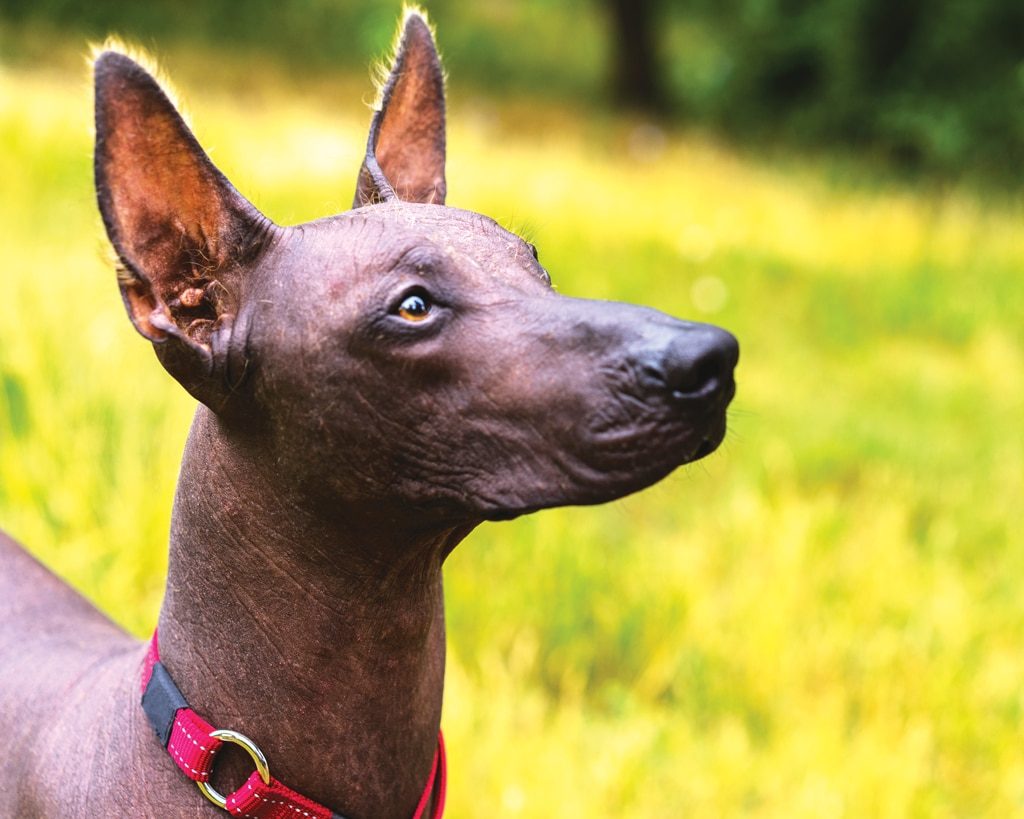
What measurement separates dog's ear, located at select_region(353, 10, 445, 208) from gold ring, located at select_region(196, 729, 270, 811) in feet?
3.15

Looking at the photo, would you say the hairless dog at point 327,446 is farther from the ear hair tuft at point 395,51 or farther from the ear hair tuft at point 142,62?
the ear hair tuft at point 395,51

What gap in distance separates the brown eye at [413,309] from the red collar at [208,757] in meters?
0.66

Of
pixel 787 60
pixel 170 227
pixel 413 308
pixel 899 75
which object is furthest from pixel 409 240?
pixel 787 60

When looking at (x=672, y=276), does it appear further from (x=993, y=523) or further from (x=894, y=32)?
(x=894, y=32)

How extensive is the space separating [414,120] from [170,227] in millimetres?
624

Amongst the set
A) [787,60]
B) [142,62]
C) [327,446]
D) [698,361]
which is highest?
[142,62]

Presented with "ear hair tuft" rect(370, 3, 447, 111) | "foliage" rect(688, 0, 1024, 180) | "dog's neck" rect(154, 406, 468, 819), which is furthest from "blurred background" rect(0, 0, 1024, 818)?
"dog's neck" rect(154, 406, 468, 819)

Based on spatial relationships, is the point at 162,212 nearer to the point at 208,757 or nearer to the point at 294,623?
the point at 294,623

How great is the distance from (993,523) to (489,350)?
3.95 m

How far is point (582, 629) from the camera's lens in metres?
3.99

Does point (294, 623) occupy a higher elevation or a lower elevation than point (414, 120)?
lower

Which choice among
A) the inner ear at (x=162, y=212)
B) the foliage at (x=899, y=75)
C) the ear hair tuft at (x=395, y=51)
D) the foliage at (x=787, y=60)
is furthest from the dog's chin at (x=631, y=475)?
the foliage at (x=899, y=75)

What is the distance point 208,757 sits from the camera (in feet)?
5.92

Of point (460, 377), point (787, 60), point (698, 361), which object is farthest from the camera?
point (787, 60)
